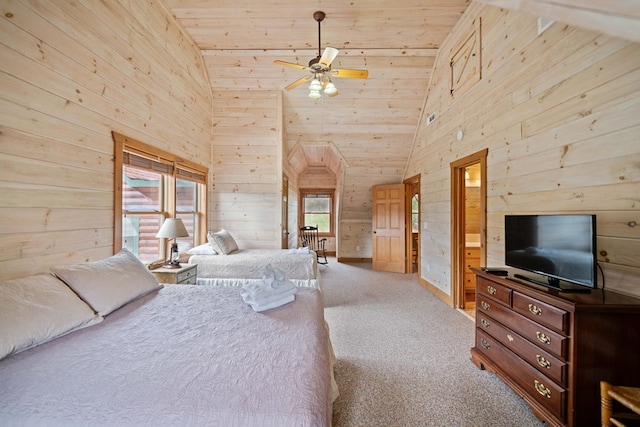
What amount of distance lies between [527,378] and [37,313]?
290cm

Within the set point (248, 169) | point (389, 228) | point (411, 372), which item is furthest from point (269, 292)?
point (389, 228)

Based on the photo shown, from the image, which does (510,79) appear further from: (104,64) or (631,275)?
(104,64)

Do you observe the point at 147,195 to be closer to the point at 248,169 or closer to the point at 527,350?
the point at 248,169

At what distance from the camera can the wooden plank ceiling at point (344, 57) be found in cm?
331

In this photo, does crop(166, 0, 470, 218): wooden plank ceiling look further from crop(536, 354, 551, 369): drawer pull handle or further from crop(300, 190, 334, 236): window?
crop(536, 354, 551, 369): drawer pull handle

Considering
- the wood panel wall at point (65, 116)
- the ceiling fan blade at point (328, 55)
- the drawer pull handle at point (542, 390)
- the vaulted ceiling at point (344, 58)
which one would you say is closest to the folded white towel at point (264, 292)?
the wood panel wall at point (65, 116)

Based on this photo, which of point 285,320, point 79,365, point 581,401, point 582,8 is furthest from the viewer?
point 285,320

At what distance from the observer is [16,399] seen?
0.88 m

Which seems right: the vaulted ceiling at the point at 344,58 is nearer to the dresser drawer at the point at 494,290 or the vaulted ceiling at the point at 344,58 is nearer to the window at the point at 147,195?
the window at the point at 147,195

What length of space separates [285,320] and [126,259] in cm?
145

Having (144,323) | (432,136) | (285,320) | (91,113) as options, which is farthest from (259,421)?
(432,136)

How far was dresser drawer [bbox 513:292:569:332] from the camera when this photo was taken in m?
1.46

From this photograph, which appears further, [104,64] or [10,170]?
[104,64]

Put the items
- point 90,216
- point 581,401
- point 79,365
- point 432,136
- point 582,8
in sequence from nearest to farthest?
point 582,8 < point 79,365 < point 581,401 < point 90,216 < point 432,136
